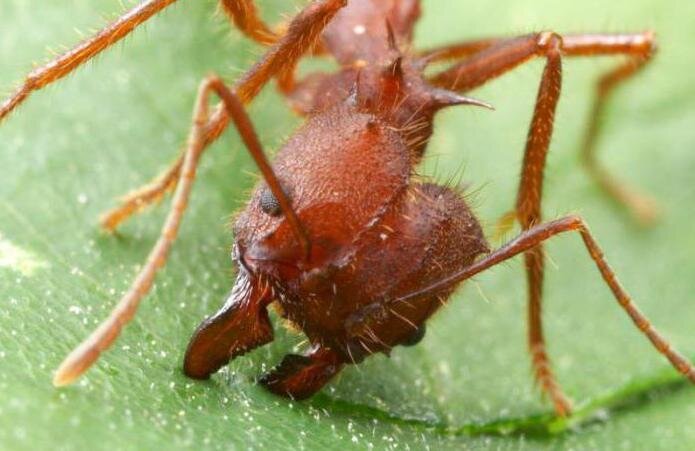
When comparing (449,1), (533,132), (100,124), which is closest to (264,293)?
(533,132)

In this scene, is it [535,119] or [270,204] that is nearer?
[270,204]

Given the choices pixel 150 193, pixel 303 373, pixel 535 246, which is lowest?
pixel 303 373

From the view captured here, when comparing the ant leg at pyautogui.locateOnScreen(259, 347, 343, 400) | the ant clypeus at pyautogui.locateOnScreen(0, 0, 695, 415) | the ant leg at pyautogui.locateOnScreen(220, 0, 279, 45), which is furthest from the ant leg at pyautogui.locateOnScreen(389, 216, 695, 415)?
the ant leg at pyautogui.locateOnScreen(220, 0, 279, 45)

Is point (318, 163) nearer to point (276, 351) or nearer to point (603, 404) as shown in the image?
point (276, 351)

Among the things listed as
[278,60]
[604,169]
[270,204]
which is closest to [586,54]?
[604,169]

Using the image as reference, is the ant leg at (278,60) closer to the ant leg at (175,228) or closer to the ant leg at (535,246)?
the ant leg at (175,228)

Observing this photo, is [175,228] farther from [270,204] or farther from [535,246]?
[535,246]
